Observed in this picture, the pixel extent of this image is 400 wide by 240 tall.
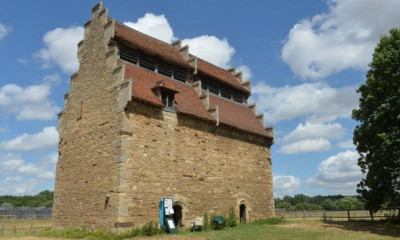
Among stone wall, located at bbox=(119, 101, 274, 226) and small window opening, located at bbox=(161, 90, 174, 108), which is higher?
small window opening, located at bbox=(161, 90, 174, 108)

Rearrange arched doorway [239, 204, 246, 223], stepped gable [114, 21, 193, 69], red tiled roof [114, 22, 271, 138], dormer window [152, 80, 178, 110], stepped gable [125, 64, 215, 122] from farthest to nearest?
arched doorway [239, 204, 246, 223] → stepped gable [114, 21, 193, 69] → red tiled roof [114, 22, 271, 138] → dormer window [152, 80, 178, 110] → stepped gable [125, 64, 215, 122]

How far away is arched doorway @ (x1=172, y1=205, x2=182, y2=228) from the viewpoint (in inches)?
721

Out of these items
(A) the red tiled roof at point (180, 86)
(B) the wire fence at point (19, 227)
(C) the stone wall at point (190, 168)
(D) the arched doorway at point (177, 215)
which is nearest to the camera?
(C) the stone wall at point (190, 168)

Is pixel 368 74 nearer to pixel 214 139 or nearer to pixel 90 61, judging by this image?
pixel 214 139

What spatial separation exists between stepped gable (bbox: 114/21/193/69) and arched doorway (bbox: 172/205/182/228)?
31.3ft

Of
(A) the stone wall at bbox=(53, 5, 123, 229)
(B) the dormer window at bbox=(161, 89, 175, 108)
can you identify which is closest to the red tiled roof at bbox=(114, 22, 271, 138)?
(B) the dormer window at bbox=(161, 89, 175, 108)

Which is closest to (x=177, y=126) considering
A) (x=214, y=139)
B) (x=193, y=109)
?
(x=193, y=109)

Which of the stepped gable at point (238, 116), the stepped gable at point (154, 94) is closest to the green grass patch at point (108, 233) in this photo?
the stepped gable at point (154, 94)

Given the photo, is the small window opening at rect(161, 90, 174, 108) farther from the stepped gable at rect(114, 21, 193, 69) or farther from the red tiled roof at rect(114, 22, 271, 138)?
the stepped gable at rect(114, 21, 193, 69)

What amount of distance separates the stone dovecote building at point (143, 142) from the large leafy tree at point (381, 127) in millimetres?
7363

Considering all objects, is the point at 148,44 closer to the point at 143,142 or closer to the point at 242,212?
the point at 143,142

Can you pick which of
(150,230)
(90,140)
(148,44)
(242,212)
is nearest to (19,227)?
(90,140)

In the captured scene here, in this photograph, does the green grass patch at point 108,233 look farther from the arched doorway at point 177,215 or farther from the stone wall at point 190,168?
the arched doorway at point 177,215

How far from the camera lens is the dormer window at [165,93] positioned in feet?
61.6
